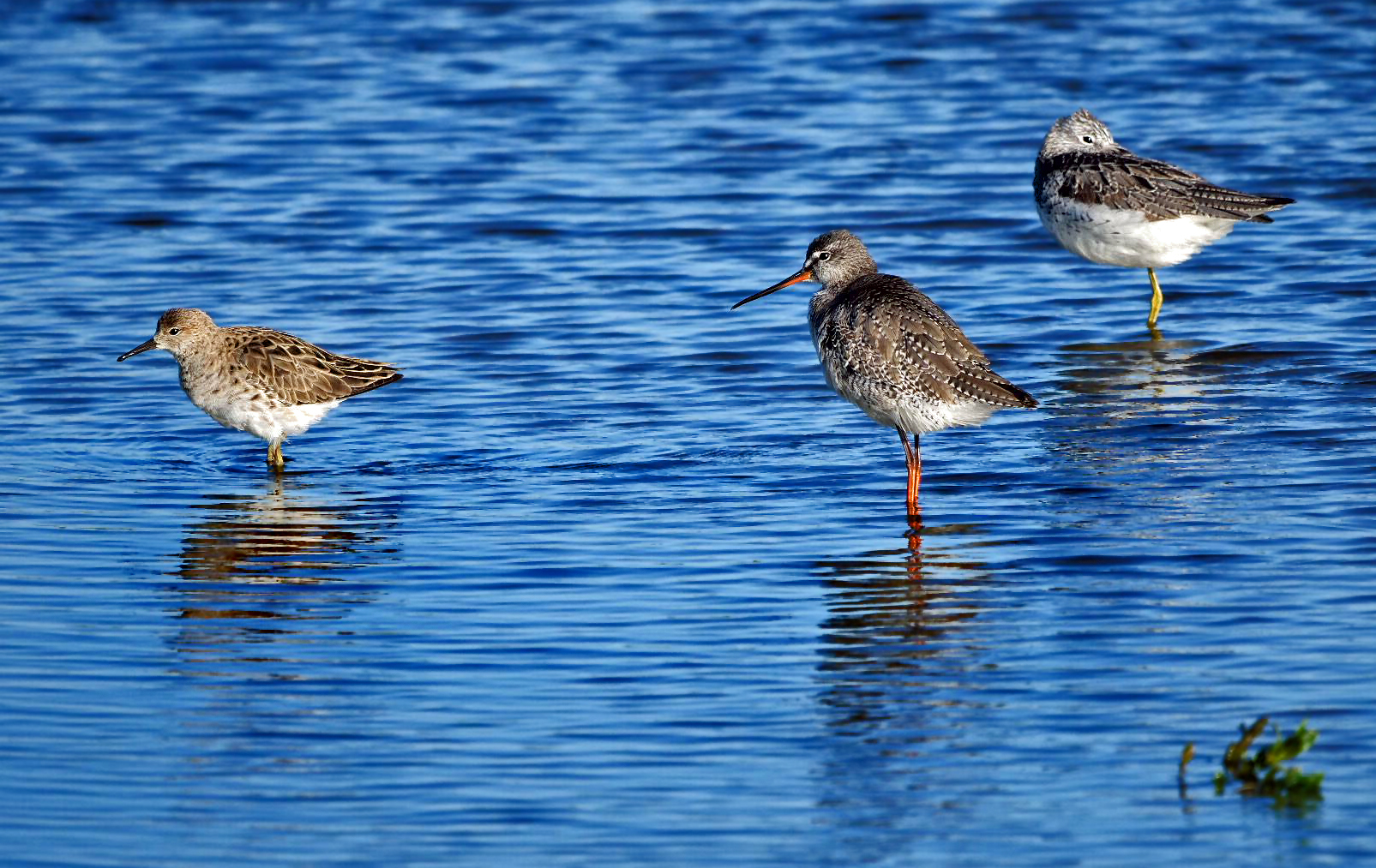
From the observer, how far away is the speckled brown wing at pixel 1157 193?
44.4ft

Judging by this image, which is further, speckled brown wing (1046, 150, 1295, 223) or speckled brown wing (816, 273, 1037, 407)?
speckled brown wing (1046, 150, 1295, 223)

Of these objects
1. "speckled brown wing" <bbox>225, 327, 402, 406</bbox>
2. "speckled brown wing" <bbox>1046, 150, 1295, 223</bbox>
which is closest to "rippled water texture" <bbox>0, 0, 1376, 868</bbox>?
"speckled brown wing" <bbox>225, 327, 402, 406</bbox>

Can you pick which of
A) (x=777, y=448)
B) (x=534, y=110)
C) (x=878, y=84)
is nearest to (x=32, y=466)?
(x=777, y=448)

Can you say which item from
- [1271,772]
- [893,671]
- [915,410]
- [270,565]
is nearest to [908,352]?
[915,410]

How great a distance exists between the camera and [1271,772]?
6141 mm

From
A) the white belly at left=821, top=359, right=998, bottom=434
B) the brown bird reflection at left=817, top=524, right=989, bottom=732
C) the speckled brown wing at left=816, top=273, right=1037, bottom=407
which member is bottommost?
the brown bird reflection at left=817, top=524, right=989, bottom=732

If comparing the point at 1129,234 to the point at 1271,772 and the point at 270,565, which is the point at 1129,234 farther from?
the point at 1271,772

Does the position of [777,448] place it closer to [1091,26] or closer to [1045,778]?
[1045,778]

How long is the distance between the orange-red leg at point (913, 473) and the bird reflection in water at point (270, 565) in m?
2.64

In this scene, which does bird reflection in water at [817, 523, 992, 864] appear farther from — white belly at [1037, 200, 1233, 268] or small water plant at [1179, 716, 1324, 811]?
white belly at [1037, 200, 1233, 268]

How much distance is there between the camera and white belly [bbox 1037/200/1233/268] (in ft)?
44.5

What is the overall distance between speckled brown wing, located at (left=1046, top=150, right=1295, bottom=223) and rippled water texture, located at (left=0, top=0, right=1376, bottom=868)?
807mm

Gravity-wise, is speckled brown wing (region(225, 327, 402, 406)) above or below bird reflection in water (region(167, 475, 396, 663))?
above

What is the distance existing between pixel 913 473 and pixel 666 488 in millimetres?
1334
